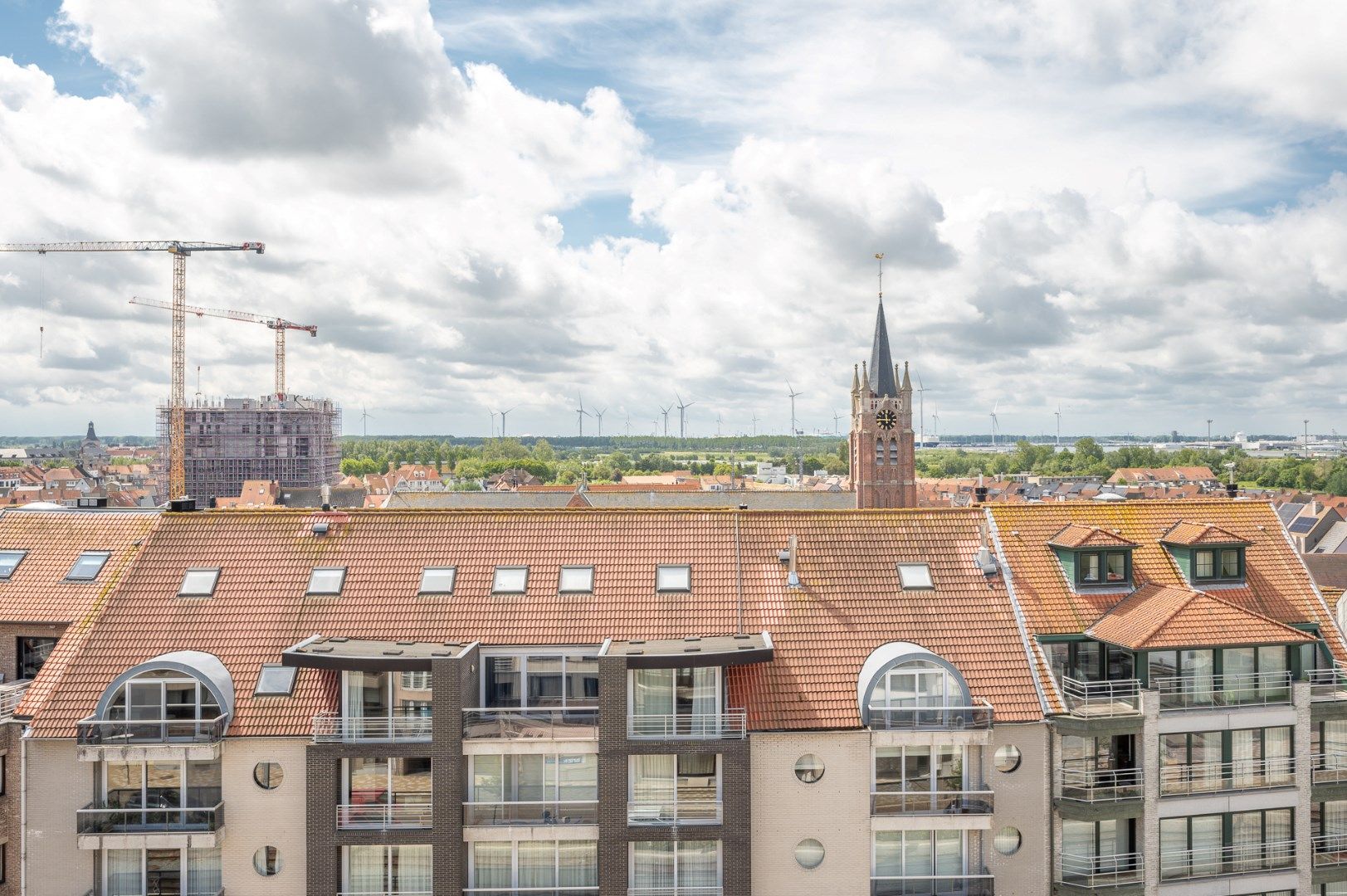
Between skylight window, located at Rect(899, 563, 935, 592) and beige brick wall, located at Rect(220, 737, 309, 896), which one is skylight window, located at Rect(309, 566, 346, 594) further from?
skylight window, located at Rect(899, 563, 935, 592)

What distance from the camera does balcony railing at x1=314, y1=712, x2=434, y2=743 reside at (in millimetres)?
22797

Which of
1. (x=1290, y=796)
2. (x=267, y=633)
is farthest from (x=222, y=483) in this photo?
(x=1290, y=796)

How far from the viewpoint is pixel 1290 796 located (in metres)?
25.4

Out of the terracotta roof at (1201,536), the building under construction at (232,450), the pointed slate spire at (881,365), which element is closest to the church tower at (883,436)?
the pointed slate spire at (881,365)

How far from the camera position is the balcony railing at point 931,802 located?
2341 cm

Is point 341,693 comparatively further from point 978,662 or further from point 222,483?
point 222,483

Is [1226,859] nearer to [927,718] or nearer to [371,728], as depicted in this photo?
[927,718]

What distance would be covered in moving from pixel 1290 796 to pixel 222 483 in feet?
666

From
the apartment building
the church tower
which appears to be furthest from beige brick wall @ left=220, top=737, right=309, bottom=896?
the church tower

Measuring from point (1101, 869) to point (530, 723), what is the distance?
15051 mm

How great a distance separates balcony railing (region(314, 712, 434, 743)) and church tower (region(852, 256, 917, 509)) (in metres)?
80.5

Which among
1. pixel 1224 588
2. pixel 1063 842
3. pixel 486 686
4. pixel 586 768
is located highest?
pixel 1224 588

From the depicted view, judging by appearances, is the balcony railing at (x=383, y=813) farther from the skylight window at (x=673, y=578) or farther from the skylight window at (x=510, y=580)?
the skylight window at (x=673, y=578)

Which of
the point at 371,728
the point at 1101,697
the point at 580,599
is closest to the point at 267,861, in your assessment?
the point at 371,728
